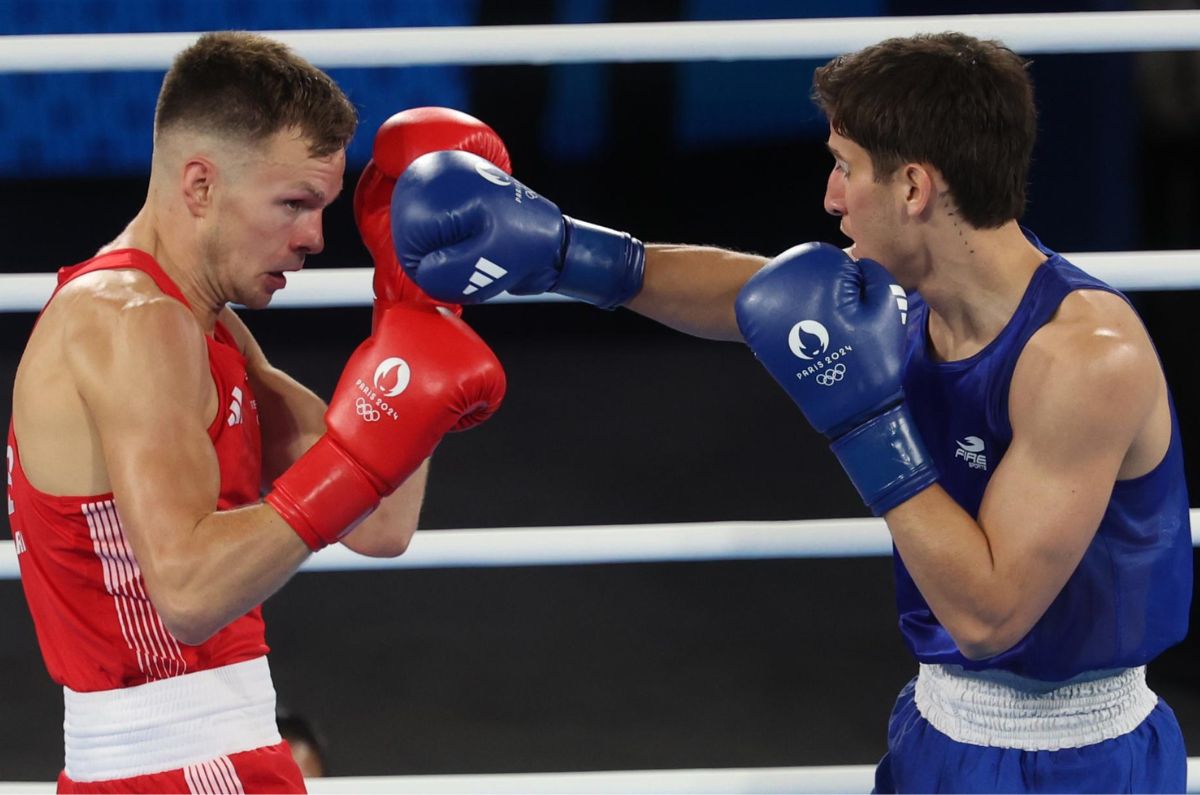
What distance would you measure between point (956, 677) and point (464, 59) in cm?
102

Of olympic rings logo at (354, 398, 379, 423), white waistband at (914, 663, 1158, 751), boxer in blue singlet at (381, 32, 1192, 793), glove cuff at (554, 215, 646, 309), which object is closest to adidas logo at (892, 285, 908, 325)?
boxer in blue singlet at (381, 32, 1192, 793)

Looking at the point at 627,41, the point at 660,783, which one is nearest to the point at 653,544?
the point at 660,783

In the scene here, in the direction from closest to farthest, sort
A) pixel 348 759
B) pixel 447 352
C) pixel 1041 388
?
pixel 1041 388
pixel 447 352
pixel 348 759

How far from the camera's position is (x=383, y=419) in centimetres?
174

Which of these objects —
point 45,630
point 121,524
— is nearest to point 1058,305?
point 121,524


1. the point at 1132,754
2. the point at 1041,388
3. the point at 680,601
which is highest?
the point at 1041,388

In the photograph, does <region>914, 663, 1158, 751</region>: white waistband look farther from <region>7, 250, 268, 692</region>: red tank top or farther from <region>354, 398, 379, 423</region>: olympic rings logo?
<region>7, 250, 268, 692</region>: red tank top

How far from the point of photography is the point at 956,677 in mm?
1889

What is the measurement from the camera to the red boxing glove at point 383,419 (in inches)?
67.2

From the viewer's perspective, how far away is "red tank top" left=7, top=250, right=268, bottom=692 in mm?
1758

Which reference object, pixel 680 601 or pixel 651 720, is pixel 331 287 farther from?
pixel 680 601

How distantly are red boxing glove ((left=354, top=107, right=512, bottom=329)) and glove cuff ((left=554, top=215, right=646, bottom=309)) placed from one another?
0.15 meters

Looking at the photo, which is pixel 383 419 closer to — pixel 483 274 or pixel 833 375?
pixel 483 274

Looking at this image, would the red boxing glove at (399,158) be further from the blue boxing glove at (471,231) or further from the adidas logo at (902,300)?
the adidas logo at (902,300)
